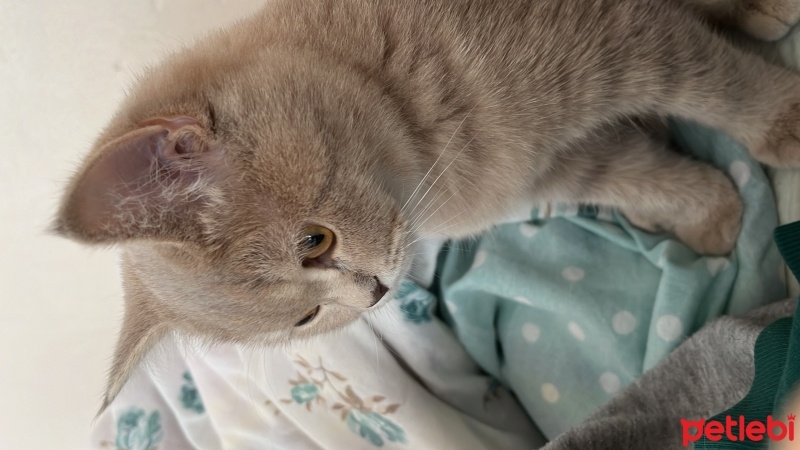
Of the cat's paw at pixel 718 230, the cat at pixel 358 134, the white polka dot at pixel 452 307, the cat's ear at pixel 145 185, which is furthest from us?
the white polka dot at pixel 452 307

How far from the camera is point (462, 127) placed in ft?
2.66

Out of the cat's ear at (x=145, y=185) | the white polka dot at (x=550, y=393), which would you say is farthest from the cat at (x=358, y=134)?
the white polka dot at (x=550, y=393)

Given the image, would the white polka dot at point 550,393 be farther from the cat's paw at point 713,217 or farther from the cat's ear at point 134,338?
the cat's ear at point 134,338

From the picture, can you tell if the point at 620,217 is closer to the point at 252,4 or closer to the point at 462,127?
the point at 462,127

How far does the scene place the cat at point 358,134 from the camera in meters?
0.63

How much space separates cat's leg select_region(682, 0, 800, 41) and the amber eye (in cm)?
73

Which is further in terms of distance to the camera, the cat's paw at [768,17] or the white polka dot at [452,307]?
the white polka dot at [452,307]

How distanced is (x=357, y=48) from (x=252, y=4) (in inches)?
21.6

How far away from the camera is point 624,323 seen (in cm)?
105

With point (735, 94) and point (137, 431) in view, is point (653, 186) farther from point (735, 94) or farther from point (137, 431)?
point (137, 431)

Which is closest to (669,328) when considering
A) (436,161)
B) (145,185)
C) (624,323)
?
(624,323)

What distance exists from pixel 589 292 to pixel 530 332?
Result: 16cm

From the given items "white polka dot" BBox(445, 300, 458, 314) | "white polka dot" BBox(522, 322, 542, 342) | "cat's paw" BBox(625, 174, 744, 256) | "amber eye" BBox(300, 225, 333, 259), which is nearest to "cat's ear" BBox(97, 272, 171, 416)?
"amber eye" BBox(300, 225, 333, 259)

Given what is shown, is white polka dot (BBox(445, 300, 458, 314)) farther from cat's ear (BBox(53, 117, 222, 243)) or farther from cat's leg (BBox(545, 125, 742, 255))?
cat's ear (BBox(53, 117, 222, 243))
